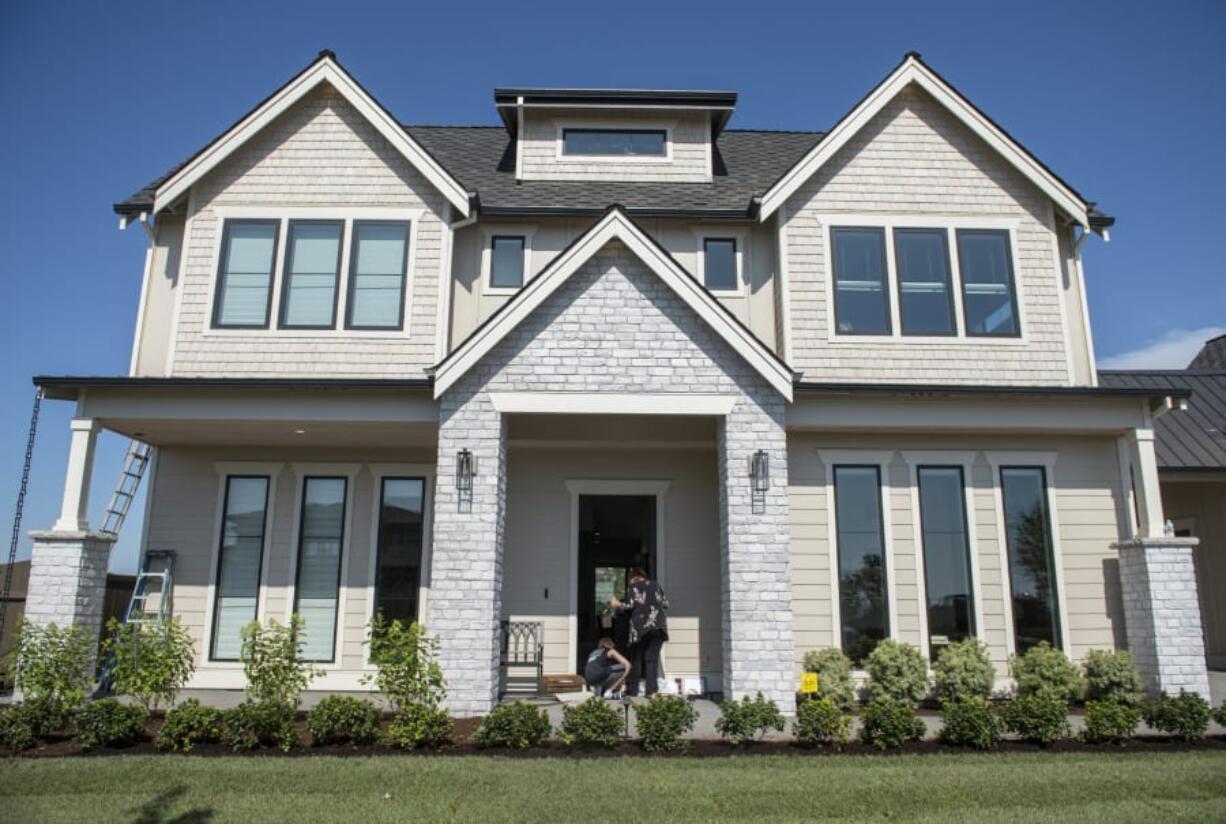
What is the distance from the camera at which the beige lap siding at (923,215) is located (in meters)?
11.8

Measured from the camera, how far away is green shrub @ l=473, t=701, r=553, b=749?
25.3 ft

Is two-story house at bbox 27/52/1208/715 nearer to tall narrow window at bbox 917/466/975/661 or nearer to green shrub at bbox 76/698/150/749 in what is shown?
tall narrow window at bbox 917/466/975/661

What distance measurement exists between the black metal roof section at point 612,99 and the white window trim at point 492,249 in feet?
8.64

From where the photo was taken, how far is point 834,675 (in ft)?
33.5

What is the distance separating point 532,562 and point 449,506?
263 cm

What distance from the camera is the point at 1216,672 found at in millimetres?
13836

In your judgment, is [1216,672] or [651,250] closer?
[651,250]

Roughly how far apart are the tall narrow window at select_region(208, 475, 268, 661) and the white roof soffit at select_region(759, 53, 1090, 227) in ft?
27.9

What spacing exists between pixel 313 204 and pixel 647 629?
775cm

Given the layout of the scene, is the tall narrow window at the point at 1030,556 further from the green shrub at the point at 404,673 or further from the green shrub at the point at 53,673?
the green shrub at the point at 53,673

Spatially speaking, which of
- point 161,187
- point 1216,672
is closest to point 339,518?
point 161,187

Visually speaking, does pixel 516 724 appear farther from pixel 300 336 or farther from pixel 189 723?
pixel 300 336

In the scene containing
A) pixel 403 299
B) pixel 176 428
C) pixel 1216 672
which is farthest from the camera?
pixel 1216 672

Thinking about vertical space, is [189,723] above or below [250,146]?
below
